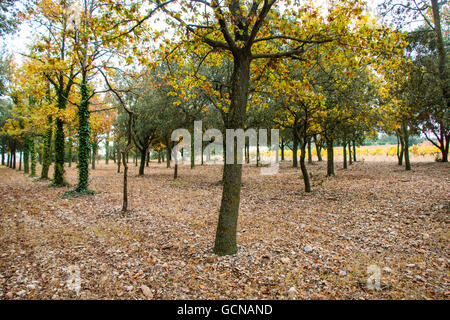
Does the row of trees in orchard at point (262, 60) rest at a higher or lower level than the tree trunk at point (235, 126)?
higher

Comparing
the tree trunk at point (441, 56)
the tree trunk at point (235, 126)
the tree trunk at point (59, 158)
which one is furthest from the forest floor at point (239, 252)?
the tree trunk at point (59, 158)

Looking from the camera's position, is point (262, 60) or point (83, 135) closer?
point (262, 60)

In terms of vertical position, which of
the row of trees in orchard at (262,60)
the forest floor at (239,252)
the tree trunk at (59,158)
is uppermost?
the row of trees in orchard at (262,60)

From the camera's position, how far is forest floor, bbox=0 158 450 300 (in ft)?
15.2

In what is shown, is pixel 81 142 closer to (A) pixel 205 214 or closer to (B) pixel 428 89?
(A) pixel 205 214

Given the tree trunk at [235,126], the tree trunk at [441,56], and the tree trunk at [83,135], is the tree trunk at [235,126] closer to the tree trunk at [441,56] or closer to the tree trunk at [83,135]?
the tree trunk at [441,56]

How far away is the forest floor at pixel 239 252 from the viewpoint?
4.63 m

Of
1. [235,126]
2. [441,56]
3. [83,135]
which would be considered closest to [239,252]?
[235,126]

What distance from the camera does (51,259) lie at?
19.1 ft

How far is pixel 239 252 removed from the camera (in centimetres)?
616

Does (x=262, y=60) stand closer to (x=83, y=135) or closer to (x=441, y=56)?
(x=441, y=56)

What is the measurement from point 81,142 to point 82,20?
666 cm
